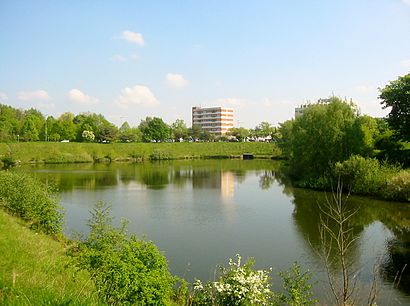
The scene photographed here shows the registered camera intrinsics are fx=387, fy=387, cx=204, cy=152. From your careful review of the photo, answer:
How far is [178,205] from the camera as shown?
93.5 feet

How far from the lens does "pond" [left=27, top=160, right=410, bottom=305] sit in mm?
15078

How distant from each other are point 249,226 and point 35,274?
15.8m

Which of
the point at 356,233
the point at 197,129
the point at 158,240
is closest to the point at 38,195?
the point at 158,240

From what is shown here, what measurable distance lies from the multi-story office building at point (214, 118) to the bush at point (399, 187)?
137820 mm

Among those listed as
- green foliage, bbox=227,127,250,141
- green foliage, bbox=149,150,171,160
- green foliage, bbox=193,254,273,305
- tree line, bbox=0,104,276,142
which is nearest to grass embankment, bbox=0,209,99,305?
green foliage, bbox=193,254,273,305

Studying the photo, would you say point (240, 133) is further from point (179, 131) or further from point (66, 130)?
point (66, 130)

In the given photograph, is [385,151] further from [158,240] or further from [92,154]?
[92,154]

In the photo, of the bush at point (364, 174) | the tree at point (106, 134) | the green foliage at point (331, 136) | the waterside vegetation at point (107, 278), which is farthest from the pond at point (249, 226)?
the tree at point (106, 134)

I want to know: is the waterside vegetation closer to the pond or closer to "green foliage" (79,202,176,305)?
"green foliage" (79,202,176,305)

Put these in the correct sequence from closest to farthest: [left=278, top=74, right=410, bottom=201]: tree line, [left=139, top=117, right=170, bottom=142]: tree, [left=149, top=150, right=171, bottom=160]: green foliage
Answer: [left=278, top=74, right=410, bottom=201]: tree line, [left=149, top=150, right=171, bottom=160]: green foliage, [left=139, top=117, right=170, bottom=142]: tree

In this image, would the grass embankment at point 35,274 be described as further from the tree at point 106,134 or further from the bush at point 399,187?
the tree at point 106,134

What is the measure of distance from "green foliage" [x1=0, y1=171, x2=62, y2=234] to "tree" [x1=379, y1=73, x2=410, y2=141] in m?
30.1

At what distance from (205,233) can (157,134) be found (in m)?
83.4

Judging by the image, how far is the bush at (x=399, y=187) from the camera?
28.6 m
